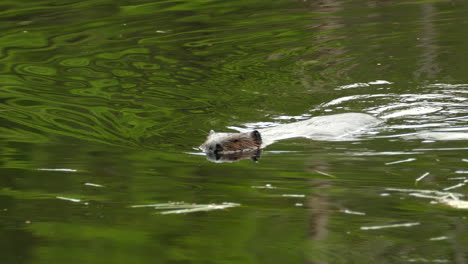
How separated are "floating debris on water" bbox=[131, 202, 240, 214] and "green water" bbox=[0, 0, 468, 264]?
29 mm

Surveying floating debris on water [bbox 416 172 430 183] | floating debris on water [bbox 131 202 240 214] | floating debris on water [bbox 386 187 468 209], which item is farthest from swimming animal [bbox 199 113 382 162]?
floating debris on water [bbox 386 187 468 209]

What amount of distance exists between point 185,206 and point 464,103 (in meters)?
4.02

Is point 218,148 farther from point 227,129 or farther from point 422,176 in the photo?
point 422,176

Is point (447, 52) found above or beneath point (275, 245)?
beneath

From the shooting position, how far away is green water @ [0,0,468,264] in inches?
159

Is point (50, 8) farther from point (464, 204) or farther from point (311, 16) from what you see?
point (464, 204)

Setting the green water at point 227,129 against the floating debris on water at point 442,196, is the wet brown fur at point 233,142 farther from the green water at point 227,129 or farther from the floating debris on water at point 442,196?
the floating debris on water at point 442,196

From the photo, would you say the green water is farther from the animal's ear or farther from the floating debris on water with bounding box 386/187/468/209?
the animal's ear

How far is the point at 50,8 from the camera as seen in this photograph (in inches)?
518

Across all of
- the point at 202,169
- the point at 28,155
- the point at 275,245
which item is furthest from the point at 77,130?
the point at 275,245

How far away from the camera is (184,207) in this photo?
183 inches

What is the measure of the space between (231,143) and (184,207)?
1.85 m

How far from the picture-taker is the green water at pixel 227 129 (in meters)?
4.03

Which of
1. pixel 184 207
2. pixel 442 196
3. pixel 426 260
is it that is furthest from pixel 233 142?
pixel 426 260
